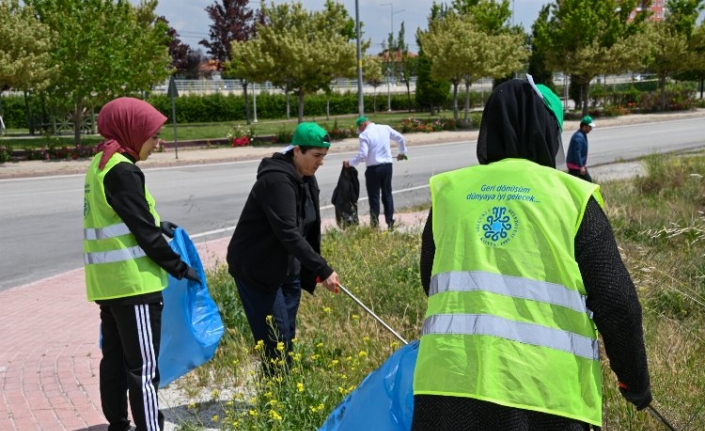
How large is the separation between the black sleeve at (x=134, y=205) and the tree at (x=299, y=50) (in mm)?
24689

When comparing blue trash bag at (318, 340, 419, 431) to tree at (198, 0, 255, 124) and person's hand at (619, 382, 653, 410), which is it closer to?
person's hand at (619, 382, 653, 410)

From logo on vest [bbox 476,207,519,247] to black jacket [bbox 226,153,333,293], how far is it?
6.05 feet

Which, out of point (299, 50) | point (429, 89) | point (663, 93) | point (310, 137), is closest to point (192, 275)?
point (310, 137)

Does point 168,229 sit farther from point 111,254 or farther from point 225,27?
point 225,27

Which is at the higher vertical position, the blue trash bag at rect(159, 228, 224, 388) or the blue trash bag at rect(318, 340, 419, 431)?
the blue trash bag at rect(318, 340, 419, 431)

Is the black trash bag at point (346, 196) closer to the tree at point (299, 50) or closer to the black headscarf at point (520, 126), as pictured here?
the black headscarf at point (520, 126)

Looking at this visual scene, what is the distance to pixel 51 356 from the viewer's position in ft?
18.3

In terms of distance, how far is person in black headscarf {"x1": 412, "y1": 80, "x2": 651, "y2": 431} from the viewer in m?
2.05

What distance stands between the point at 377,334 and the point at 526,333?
9.12 feet

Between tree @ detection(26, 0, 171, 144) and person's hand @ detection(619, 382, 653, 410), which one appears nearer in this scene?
person's hand @ detection(619, 382, 653, 410)

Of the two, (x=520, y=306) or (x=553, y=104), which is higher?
(x=553, y=104)

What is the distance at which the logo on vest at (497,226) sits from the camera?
211cm

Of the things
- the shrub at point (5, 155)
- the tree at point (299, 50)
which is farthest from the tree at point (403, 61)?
the shrub at point (5, 155)

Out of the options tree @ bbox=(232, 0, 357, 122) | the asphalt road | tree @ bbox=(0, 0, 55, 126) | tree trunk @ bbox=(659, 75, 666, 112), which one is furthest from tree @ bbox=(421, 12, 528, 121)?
tree @ bbox=(0, 0, 55, 126)
